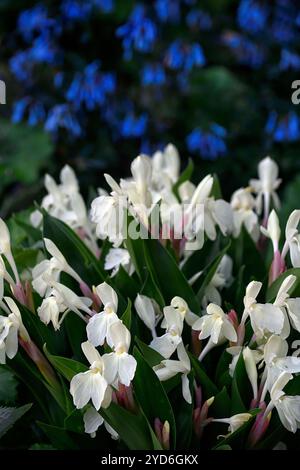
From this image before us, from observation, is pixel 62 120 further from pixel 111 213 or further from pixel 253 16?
pixel 111 213

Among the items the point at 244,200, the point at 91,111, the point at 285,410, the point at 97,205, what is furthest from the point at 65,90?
the point at 285,410

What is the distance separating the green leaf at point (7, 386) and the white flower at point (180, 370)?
21cm

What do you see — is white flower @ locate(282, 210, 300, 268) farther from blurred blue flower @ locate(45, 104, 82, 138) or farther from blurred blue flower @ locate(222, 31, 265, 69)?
blurred blue flower @ locate(222, 31, 265, 69)

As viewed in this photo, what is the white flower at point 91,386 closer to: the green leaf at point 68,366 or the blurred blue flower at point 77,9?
the green leaf at point 68,366

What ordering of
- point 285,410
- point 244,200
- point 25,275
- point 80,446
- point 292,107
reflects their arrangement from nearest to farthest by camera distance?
point 285,410 → point 80,446 → point 25,275 → point 244,200 → point 292,107

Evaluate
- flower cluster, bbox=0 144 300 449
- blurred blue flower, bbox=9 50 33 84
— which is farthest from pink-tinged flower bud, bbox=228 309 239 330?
blurred blue flower, bbox=9 50 33 84

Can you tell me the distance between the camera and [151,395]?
0.84 m

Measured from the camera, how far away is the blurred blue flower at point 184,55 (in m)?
2.86

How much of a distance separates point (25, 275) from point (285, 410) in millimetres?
458

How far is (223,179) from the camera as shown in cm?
293

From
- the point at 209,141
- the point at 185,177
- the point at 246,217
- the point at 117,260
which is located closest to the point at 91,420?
the point at 117,260

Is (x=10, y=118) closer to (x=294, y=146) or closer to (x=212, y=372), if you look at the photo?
(x=294, y=146)

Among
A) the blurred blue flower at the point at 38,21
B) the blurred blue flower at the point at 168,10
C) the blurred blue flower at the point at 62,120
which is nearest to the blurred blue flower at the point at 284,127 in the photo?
the blurred blue flower at the point at 168,10

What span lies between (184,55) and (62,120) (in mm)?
570
